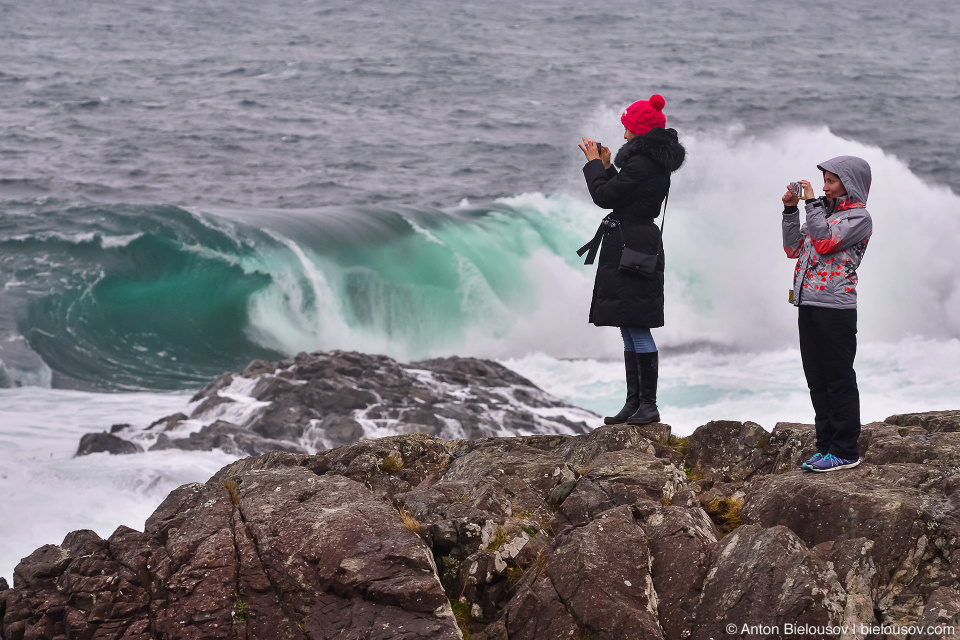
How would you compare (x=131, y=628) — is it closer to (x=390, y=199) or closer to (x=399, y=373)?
(x=399, y=373)

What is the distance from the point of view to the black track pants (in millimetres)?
5809

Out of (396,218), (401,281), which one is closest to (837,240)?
(401,281)

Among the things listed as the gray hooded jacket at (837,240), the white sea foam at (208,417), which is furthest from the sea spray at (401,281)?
the gray hooded jacket at (837,240)

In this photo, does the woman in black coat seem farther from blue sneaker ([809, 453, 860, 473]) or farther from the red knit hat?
blue sneaker ([809, 453, 860, 473])

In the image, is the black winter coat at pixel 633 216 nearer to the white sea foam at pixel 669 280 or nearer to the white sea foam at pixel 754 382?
the white sea foam at pixel 754 382

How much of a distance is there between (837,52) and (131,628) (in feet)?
183

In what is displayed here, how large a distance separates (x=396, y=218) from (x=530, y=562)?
23.7 metres

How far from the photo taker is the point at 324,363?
17.5 metres

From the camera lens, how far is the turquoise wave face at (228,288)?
69.6ft

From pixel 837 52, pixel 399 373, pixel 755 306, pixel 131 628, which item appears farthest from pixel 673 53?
pixel 131 628

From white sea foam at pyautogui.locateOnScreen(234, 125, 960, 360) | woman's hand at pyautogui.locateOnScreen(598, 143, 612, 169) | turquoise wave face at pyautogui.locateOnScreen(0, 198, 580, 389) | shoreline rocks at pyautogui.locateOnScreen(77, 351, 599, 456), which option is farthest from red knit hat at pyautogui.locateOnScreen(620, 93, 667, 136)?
white sea foam at pyautogui.locateOnScreen(234, 125, 960, 360)

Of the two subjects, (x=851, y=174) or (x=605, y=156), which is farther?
(x=605, y=156)

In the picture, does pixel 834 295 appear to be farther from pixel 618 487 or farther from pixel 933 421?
pixel 933 421

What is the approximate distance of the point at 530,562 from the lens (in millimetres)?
5387
